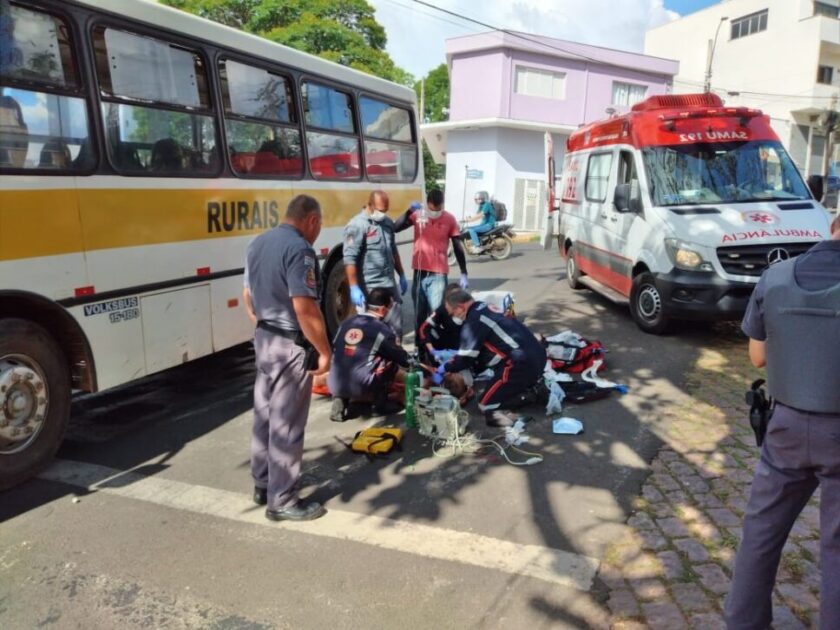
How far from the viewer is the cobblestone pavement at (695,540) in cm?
286

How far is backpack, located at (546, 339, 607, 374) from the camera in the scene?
20.1 ft

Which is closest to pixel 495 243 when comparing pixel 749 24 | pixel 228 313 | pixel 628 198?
pixel 628 198

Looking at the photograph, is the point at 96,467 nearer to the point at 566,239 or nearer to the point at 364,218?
the point at 364,218

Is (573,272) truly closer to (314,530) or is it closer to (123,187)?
(123,187)

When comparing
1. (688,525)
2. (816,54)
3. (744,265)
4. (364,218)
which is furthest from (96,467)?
(816,54)

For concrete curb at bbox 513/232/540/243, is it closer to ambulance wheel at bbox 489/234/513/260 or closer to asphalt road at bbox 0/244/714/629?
ambulance wheel at bbox 489/234/513/260

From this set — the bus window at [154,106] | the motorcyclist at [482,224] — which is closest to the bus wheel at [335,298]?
the bus window at [154,106]

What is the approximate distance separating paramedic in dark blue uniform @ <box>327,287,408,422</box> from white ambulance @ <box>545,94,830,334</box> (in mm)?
3568

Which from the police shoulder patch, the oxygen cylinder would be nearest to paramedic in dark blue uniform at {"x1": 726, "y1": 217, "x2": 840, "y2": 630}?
the oxygen cylinder

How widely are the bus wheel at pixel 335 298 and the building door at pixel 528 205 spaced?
18120mm

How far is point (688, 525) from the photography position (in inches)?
140

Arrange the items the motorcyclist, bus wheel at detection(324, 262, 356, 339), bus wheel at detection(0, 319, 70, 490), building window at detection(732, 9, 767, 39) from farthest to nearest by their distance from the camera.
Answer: building window at detection(732, 9, 767, 39), the motorcyclist, bus wheel at detection(324, 262, 356, 339), bus wheel at detection(0, 319, 70, 490)

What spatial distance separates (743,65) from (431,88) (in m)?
27.8

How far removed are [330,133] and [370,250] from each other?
1556 millimetres
